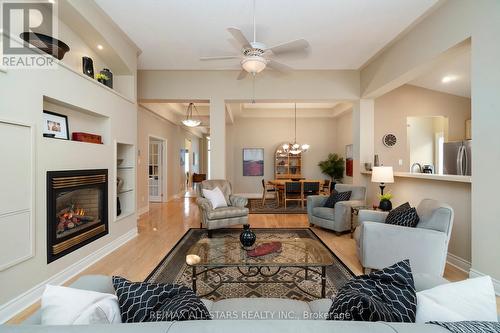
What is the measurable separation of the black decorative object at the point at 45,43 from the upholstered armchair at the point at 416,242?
3.82 metres

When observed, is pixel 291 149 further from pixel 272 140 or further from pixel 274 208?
pixel 274 208

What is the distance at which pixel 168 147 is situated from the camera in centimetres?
768

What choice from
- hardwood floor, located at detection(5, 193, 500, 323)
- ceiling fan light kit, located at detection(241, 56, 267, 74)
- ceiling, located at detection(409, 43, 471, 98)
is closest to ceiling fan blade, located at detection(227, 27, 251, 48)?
ceiling fan light kit, located at detection(241, 56, 267, 74)

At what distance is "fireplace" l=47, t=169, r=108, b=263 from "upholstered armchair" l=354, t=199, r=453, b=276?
3.31 meters

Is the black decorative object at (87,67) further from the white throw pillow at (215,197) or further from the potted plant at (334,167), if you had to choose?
the potted plant at (334,167)

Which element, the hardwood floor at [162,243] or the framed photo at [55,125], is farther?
the hardwood floor at [162,243]

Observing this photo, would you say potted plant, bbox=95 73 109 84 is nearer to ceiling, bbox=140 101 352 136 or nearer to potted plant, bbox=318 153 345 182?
ceiling, bbox=140 101 352 136

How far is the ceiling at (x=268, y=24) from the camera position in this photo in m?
2.93

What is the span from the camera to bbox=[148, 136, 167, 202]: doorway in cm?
736

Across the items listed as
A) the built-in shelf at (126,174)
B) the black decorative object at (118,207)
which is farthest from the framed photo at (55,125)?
the black decorative object at (118,207)

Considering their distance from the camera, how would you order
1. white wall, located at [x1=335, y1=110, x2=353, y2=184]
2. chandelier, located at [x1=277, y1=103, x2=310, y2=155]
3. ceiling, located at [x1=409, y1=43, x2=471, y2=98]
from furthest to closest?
chandelier, located at [x1=277, y1=103, x2=310, y2=155] < white wall, located at [x1=335, y1=110, x2=353, y2=184] < ceiling, located at [x1=409, y1=43, x2=471, y2=98]

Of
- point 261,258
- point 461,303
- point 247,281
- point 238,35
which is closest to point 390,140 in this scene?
point 238,35

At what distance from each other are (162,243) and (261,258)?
7.16ft

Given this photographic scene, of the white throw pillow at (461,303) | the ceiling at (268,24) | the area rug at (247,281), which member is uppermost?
the ceiling at (268,24)
